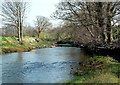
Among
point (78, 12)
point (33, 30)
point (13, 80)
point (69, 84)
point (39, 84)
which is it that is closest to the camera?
point (69, 84)

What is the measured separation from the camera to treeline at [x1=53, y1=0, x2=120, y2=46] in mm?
24141

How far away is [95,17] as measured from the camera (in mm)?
24516

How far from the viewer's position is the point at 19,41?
50688 millimetres

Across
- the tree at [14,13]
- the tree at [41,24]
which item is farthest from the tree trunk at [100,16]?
the tree at [41,24]

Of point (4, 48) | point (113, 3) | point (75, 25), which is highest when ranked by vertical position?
point (113, 3)

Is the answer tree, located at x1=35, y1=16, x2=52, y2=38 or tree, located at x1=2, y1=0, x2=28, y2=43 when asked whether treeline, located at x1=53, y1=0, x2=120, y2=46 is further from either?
tree, located at x1=35, y1=16, x2=52, y2=38

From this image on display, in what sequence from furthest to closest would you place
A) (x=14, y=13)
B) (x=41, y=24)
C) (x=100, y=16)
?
(x=41, y=24), (x=14, y=13), (x=100, y=16)

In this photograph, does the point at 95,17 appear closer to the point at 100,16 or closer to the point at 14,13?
the point at 100,16

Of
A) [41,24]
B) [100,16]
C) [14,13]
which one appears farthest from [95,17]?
[41,24]

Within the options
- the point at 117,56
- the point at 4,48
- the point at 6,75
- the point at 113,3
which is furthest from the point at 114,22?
the point at 4,48

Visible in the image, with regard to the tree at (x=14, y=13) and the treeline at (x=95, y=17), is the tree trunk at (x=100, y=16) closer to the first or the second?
the treeline at (x=95, y=17)

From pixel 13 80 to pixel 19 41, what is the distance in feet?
115

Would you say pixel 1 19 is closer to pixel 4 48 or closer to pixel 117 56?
pixel 4 48

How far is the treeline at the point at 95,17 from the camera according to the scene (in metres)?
24.1
